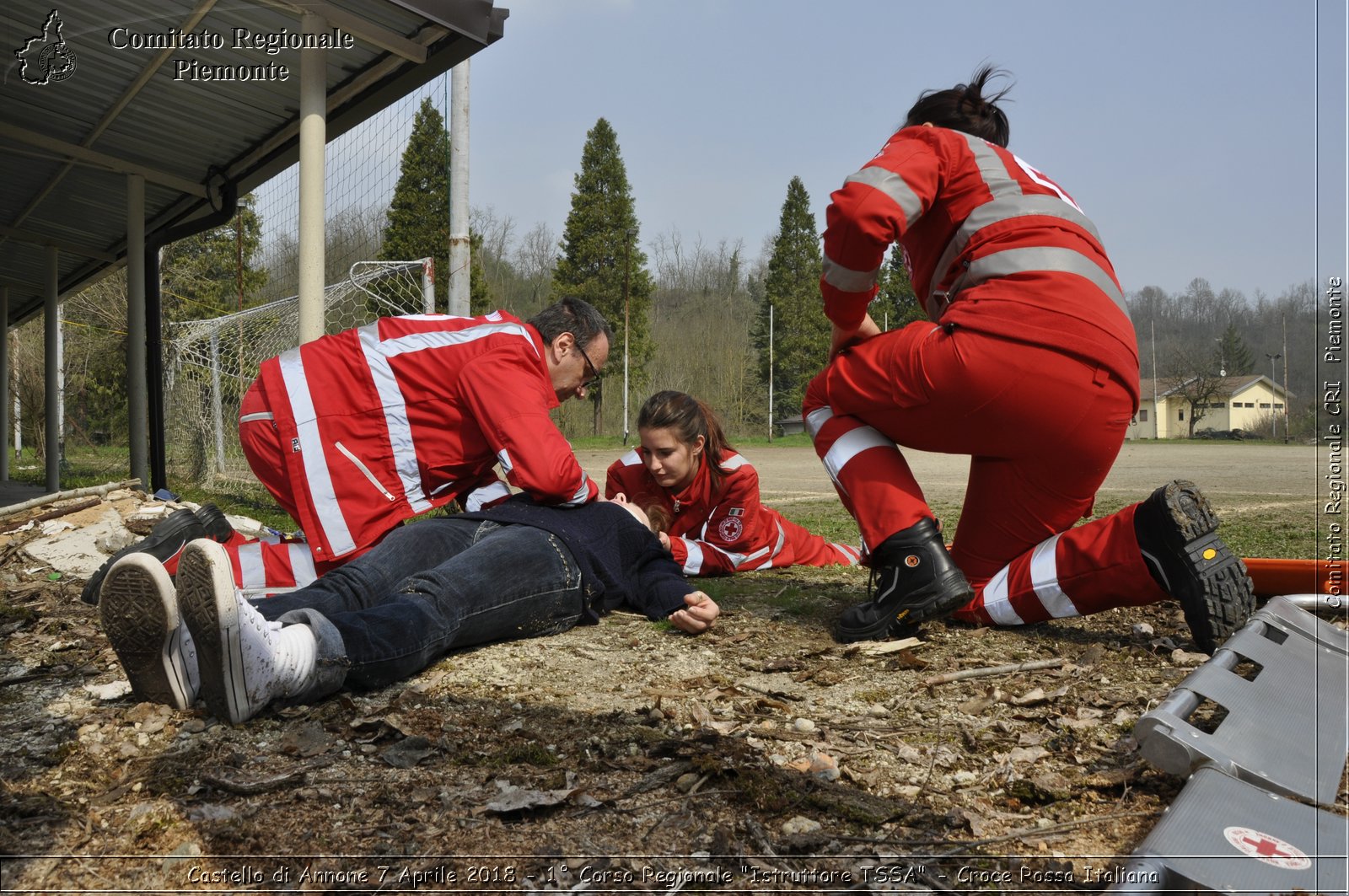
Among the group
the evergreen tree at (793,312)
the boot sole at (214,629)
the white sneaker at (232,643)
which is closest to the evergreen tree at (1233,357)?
the evergreen tree at (793,312)

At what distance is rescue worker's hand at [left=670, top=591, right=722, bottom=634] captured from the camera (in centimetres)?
295

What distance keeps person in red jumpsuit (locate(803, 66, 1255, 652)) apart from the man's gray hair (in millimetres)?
1089

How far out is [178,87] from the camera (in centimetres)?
660

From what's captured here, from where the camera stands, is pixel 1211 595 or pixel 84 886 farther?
pixel 1211 595

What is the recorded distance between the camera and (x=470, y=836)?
1507mm

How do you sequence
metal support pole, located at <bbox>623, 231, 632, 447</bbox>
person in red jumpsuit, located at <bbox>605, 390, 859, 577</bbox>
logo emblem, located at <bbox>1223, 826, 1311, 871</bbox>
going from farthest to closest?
metal support pole, located at <bbox>623, 231, 632, 447</bbox>, person in red jumpsuit, located at <bbox>605, 390, 859, 577</bbox>, logo emblem, located at <bbox>1223, 826, 1311, 871</bbox>

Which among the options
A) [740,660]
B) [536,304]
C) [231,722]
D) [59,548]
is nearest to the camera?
[231,722]

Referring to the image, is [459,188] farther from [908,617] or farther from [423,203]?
[423,203]

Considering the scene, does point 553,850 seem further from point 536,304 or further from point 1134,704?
point 536,304

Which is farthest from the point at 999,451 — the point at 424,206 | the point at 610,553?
the point at 424,206

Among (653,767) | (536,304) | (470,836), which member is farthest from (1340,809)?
(536,304)

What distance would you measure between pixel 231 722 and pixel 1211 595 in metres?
2.36

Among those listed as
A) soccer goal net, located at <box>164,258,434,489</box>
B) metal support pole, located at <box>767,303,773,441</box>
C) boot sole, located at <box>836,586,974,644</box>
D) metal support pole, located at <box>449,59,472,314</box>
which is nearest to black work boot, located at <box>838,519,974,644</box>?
boot sole, located at <box>836,586,974,644</box>

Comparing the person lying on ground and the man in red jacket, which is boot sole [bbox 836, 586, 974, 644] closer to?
the person lying on ground
